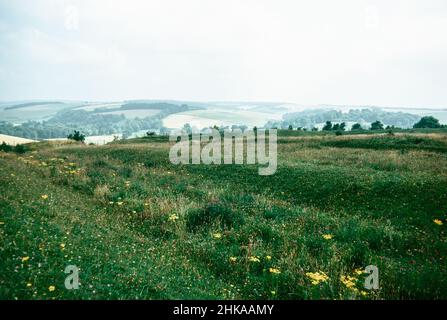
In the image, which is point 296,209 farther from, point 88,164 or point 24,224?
point 88,164

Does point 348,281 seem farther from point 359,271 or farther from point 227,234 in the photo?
point 227,234

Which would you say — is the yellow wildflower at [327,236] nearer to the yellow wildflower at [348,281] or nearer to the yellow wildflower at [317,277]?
the yellow wildflower at [348,281]

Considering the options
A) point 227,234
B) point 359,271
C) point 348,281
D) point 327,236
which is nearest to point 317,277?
point 348,281

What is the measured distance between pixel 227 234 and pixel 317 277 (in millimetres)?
4334

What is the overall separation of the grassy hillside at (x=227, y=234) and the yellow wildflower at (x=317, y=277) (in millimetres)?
46

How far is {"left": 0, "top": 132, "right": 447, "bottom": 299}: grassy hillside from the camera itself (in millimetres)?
8055

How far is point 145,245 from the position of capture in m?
10.7

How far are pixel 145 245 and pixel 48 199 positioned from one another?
18.4 ft

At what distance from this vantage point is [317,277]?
8.53 m

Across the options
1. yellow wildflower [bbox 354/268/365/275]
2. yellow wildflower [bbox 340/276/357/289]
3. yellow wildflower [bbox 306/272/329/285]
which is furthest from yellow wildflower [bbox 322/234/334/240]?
yellow wildflower [bbox 306/272/329/285]

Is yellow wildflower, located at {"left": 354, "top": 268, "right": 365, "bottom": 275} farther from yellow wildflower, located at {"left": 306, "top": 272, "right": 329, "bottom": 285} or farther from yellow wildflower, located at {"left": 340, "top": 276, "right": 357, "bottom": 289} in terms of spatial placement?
yellow wildflower, located at {"left": 306, "top": 272, "right": 329, "bottom": 285}

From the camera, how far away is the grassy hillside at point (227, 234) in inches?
317

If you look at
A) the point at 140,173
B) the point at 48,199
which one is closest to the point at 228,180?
the point at 140,173

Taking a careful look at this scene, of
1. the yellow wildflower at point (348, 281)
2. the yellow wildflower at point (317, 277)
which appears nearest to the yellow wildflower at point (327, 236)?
the yellow wildflower at point (348, 281)
